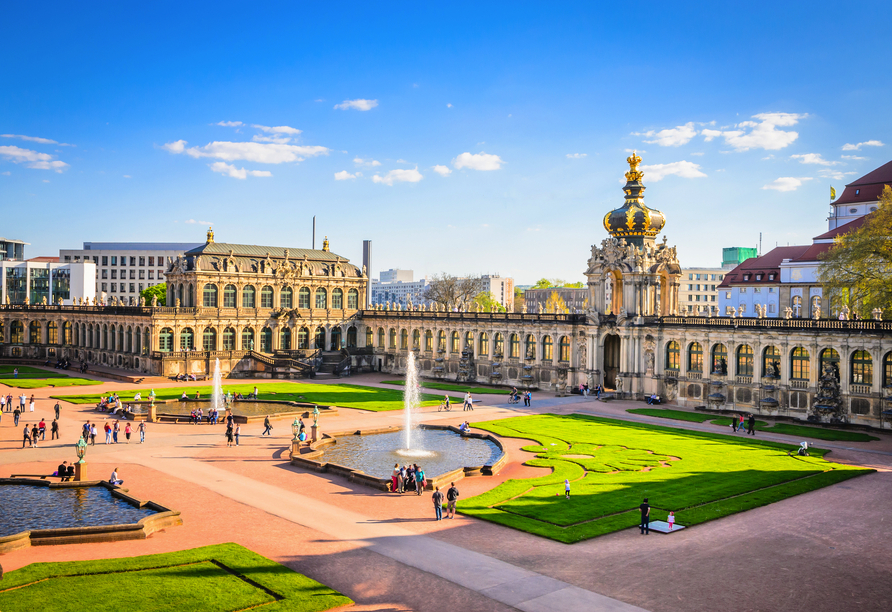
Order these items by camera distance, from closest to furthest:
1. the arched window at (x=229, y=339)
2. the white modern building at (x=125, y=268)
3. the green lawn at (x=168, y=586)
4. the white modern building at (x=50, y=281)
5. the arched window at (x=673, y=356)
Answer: the green lawn at (x=168, y=586)
the arched window at (x=673, y=356)
the arched window at (x=229, y=339)
the white modern building at (x=50, y=281)
the white modern building at (x=125, y=268)

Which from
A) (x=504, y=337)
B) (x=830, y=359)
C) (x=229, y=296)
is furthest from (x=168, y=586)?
(x=229, y=296)

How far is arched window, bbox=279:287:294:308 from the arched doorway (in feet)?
161

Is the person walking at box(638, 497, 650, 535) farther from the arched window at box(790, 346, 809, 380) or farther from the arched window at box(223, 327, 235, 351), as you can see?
the arched window at box(223, 327, 235, 351)

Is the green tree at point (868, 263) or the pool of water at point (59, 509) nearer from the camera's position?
the pool of water at point (59, 509)

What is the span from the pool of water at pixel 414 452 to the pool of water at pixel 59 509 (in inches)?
526

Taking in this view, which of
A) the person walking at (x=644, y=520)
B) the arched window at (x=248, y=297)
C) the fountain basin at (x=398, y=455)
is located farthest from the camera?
the arched window at (x=248, y=297)

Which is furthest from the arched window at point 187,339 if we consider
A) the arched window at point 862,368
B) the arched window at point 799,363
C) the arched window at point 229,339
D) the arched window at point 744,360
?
the arched window at point 862,368

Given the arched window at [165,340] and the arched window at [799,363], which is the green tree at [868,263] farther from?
the arched window at [165,340]

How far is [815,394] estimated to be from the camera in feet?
207

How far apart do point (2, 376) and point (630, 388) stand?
245ft

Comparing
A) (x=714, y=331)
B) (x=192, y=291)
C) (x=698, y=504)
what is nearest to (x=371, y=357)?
(x=192, y=291)

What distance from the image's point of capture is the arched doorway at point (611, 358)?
81.8m

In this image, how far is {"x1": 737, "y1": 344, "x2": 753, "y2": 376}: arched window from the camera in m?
68.5

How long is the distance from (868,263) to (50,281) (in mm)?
160951
